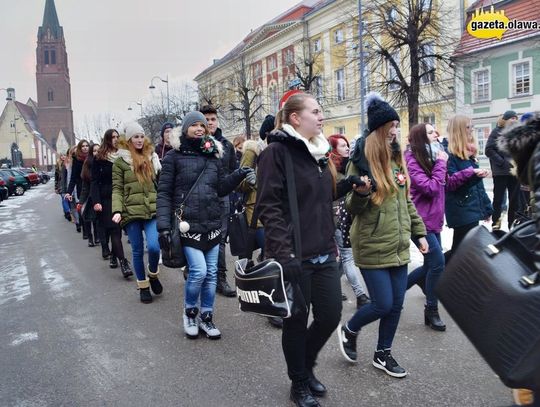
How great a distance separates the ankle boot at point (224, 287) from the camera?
6301mm

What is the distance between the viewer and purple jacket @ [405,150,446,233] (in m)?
4.52

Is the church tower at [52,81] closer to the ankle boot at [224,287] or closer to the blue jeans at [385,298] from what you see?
the ankle boot at [224,287]

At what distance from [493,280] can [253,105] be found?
2011 inches

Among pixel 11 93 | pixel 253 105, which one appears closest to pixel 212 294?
pixel 253 105

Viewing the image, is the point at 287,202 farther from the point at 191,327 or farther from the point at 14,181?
the point at 14,181

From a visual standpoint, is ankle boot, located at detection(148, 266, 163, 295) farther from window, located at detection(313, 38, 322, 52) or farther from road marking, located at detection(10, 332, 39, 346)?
window, located at detection(313, 38, 322, 52)

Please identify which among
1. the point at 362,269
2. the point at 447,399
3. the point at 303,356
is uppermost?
the point at 362,269

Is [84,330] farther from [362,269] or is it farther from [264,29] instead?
[264,29]

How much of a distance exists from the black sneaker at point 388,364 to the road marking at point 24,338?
3.26 metres

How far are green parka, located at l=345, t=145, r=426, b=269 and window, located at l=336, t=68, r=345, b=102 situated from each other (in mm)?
39958

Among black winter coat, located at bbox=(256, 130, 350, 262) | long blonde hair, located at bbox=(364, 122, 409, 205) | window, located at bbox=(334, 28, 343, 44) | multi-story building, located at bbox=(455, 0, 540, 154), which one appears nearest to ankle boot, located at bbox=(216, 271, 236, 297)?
long blonde hair, located at bbox=(364, 122, 409, 205)

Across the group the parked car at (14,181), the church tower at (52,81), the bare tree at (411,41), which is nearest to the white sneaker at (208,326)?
the bare tree at (411,41)

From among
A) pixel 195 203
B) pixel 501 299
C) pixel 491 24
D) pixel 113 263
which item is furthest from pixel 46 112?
pixel 501 299

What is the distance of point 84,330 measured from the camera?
5113mm
